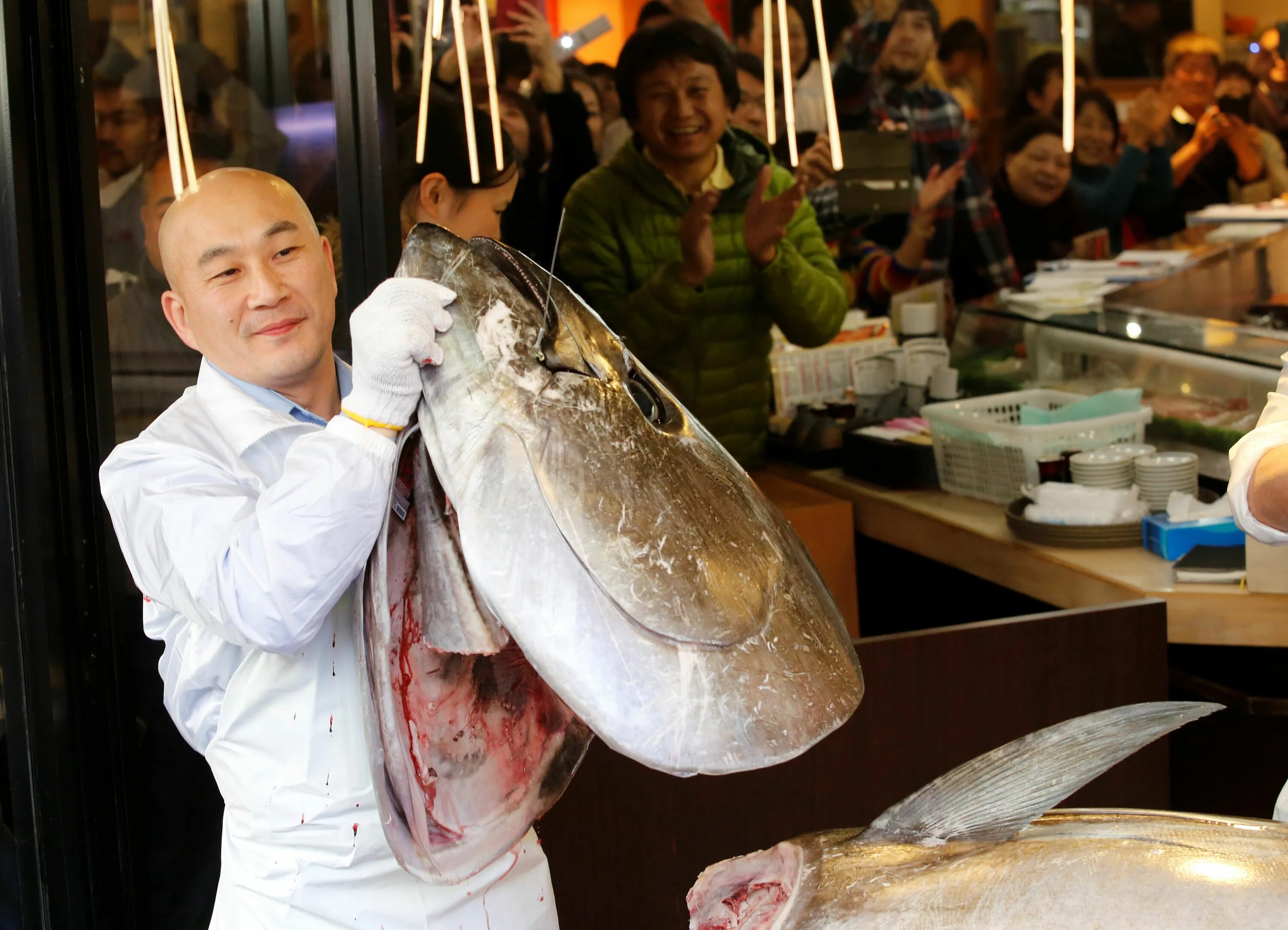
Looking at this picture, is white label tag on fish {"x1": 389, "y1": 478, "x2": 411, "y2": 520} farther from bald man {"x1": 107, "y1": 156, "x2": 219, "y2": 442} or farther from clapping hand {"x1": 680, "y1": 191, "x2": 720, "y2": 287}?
clapping hand {"x1": 680, "y1": 191, "x2": 720, "y2": 287}

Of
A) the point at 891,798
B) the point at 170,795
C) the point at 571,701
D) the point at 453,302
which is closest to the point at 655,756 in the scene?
the point at 571,701

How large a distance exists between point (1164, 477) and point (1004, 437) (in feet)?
1.70

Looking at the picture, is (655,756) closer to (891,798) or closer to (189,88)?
(891,798)

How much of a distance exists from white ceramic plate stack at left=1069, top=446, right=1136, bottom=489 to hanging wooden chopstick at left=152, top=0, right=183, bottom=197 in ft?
7.94

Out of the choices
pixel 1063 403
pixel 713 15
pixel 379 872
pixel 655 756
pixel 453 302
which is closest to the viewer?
pixel 655 756

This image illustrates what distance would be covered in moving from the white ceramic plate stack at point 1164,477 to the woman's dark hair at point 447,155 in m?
1.84

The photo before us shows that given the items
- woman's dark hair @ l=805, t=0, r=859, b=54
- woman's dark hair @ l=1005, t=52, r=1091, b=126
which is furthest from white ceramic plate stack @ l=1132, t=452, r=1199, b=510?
woman's dark hair @ l=1005, t=52, r=1091, b=126

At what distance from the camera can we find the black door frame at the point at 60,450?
85.0 inches

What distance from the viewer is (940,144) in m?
6.14

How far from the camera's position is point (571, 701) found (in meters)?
1.05

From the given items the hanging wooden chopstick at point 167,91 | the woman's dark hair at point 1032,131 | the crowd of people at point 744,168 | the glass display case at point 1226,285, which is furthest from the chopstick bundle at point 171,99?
the woman's dark hair at point 1032,131

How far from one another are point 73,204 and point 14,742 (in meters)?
0.95

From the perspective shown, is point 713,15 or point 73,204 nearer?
point 73,204

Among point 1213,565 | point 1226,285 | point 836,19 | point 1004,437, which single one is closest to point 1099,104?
point 836,19
